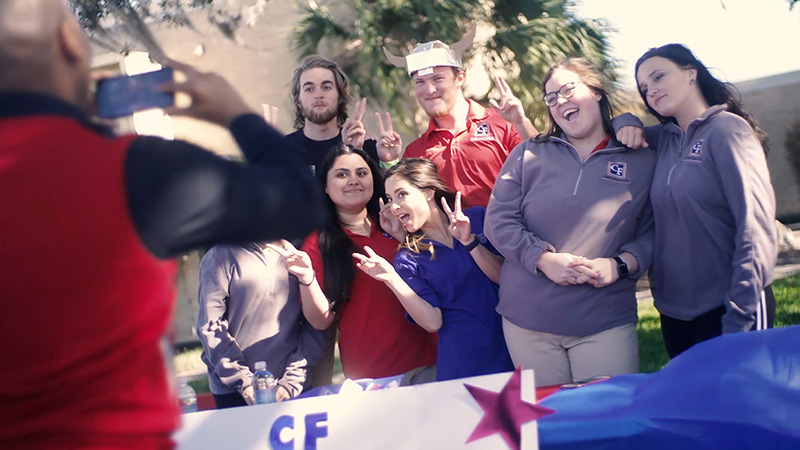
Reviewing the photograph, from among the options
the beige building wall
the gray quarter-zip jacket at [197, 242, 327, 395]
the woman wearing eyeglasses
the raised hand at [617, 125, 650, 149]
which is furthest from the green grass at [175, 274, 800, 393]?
the beige building wall

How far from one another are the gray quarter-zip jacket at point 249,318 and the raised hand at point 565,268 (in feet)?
3.69

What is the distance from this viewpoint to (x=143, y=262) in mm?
1080

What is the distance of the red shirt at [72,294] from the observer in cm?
101

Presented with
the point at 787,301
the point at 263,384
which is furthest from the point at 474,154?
the point at 787,301

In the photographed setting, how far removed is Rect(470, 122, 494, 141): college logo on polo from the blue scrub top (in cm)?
65

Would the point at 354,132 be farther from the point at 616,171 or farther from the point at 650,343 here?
the point at 650,343

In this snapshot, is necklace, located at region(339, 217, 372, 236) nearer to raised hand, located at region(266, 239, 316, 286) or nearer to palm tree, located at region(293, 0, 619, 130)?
raised hand, located at region(266, 239, 316, 286)

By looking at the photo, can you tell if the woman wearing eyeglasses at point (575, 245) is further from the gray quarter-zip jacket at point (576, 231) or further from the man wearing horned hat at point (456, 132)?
the man wearing horned hat at point (456, 132)

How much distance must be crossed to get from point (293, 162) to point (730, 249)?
2.38 metres

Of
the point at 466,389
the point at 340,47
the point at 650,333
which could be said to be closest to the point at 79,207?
the point at 466,389

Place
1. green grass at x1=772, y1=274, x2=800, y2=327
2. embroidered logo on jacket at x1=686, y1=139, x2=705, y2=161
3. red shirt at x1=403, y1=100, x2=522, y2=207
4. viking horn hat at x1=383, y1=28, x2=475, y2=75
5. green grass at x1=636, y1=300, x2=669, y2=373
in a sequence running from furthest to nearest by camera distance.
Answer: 1. green grass at x1=772, y1=274, x2=800, y2=327
2. green grass at x1=636, y1=300, x2=669, y2=373
3. viking horn hat at x1=383, y1=28, x2=475, y2=75
4. red shirt at x1=403, y1=100, x2=522, y2=207
5. embroidered logo on jacket at x1=686, y1=139, x2=705, y2=161

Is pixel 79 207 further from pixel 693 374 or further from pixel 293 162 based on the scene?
pixel 693 374

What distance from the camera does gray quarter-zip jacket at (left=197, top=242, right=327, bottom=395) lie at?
146 inches

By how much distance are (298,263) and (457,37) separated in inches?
293
